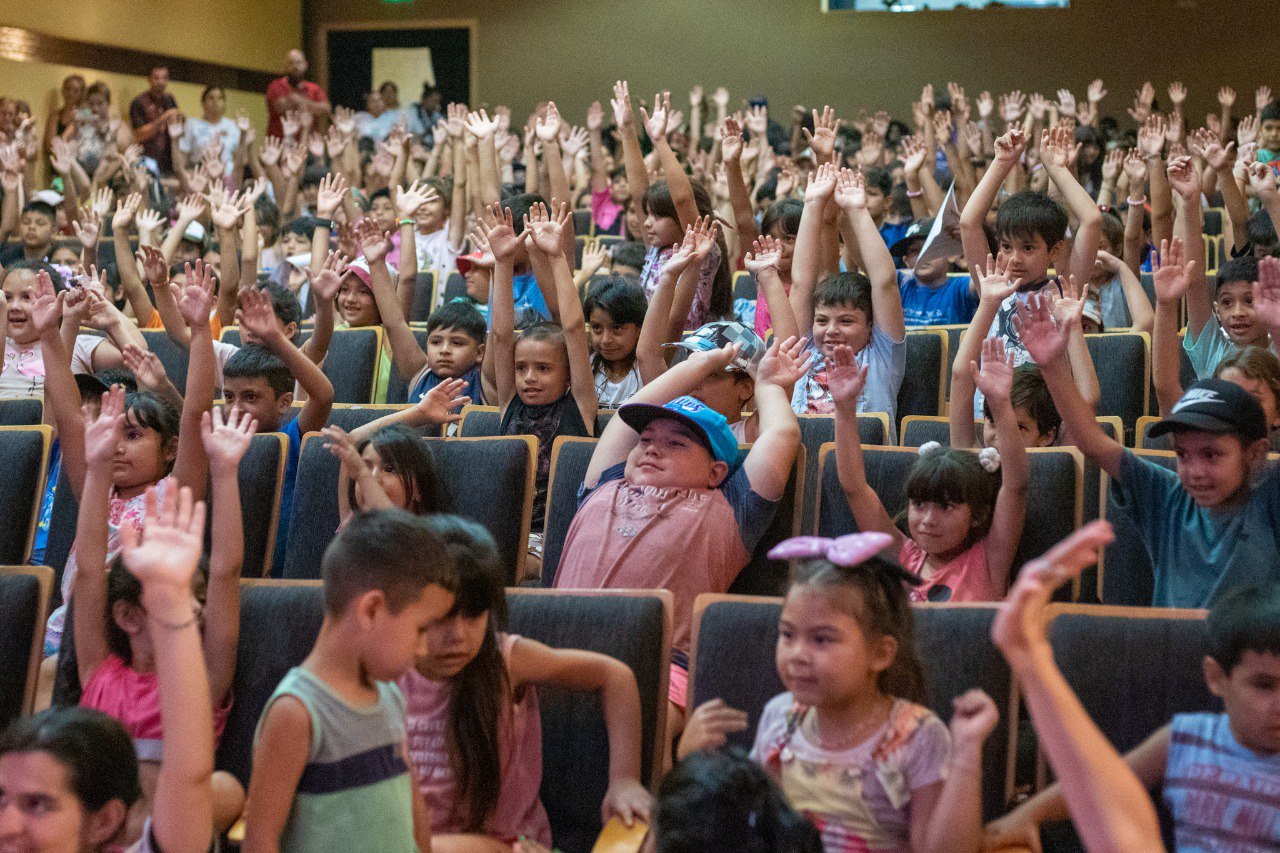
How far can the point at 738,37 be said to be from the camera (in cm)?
1261

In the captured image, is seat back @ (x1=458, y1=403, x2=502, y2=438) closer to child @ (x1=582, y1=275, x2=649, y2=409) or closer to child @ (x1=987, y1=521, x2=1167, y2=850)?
child @ (x1=582, y1=275, x2=649, y2=409)

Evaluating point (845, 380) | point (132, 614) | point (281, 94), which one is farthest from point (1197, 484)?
point (281, 94)

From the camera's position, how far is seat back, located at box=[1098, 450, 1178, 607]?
9.48ft

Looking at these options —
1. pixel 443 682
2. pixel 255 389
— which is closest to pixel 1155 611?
pixel 443 682

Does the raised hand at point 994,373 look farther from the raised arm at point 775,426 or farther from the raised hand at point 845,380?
the raised arm at point 775,426

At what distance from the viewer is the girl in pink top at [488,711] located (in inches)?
82.3

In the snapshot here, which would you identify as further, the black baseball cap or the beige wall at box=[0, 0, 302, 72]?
the beige wall at box=[0, 0, 302, 72]

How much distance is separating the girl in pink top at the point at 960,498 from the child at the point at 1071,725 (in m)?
1.26

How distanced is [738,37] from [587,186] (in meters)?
3.25

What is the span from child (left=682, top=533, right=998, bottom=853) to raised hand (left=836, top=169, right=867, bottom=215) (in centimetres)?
221

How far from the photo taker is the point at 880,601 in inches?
76.4

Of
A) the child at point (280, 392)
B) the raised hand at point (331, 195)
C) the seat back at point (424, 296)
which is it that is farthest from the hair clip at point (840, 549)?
the seat back at point (424, 296)

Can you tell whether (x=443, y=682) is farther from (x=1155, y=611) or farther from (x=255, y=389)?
(x=255, y=389)

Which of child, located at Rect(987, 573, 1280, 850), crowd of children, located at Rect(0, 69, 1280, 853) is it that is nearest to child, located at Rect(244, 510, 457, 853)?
crowd of children, located at Rect(0, 69, 1280, 853)
